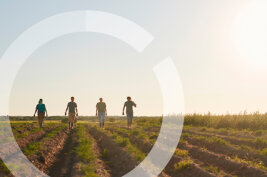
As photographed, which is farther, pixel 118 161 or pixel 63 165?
pixel 118 161

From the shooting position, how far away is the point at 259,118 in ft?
85.0

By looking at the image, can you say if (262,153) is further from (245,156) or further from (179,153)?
(179,153)

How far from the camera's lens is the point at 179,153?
12.7 m

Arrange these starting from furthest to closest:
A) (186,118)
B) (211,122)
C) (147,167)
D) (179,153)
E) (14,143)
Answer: (186,118)
(211,122)
(14,143)
(179,153)
(147,167)

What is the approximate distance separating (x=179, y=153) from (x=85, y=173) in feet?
14.0

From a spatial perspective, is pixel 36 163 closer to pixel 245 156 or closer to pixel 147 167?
pixel 147 167

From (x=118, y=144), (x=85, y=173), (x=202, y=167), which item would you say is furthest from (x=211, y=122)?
(x=85, y=173)

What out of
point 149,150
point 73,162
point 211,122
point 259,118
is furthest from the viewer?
point 211,122

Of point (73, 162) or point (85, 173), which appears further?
point (73, 162)

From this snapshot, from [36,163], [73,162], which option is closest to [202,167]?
A: [73,162]

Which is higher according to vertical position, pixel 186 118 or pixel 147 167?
pixel 186 118

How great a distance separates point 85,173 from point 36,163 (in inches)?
99.3

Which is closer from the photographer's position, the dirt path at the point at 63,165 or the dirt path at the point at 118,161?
the dirt path at the point at 63,165

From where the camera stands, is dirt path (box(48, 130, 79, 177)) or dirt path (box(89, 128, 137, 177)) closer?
dirt path (box(48, 130, 79, 177))
